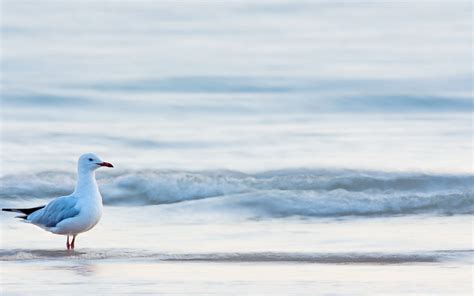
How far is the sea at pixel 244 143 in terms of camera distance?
8.14 meters

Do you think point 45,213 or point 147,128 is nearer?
point 45,213

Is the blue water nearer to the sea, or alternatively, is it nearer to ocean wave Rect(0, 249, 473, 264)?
the sea

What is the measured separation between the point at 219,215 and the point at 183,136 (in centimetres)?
535

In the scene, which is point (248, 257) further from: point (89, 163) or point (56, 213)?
point (89, 163)

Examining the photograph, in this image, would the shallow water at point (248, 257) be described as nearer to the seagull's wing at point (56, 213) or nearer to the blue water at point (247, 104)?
the seagull's wing at point (56, 213)

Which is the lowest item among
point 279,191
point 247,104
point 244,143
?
point 279,191

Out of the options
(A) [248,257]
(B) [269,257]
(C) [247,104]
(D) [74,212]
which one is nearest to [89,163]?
(D) [74,212]

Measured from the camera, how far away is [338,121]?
57.5 feet

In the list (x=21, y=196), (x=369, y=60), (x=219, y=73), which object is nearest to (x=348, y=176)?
(x=21, y=196)

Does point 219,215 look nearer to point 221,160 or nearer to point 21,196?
point 21,196

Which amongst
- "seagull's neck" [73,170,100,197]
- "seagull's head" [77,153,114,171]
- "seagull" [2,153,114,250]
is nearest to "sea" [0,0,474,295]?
"seagull" [2,153,114,250]

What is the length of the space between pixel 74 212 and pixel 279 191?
2986 mm

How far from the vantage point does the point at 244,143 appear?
15.3 m

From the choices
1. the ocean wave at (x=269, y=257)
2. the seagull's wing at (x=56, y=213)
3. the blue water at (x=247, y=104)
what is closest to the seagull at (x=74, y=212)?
the seagull's wing at (x=56, y=213)
